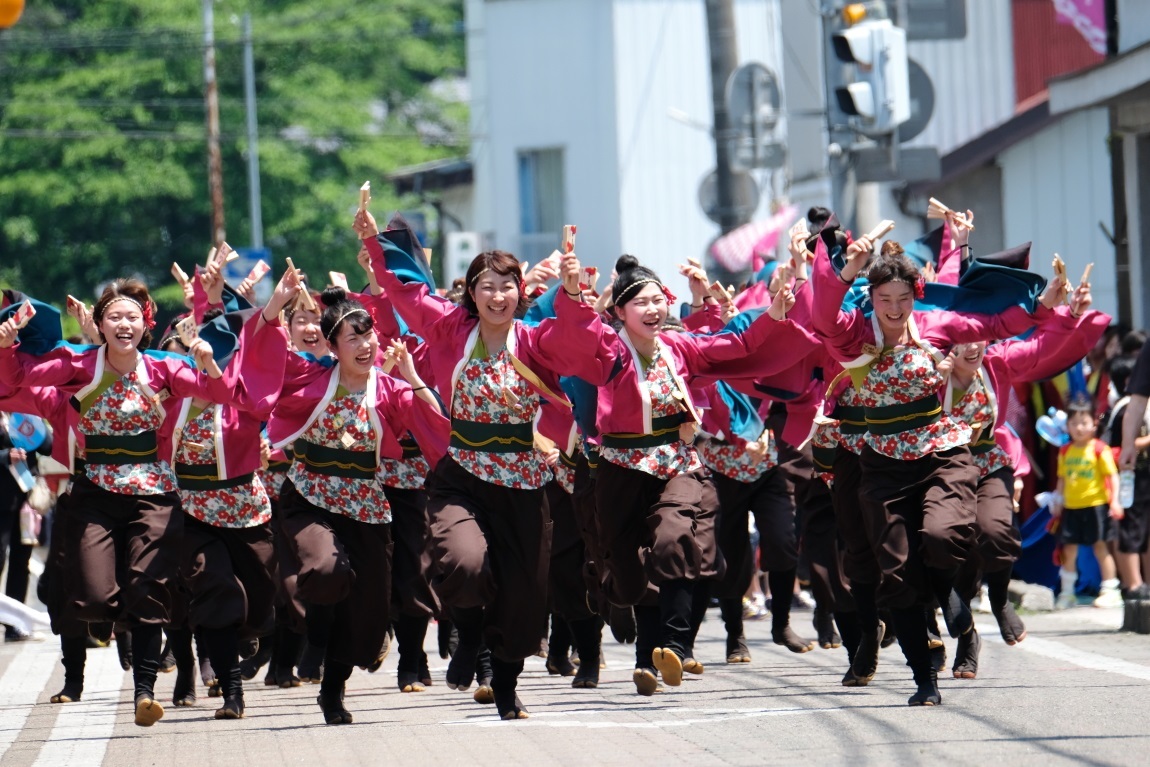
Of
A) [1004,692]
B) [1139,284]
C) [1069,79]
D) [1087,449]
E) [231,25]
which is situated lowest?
[1004,692]

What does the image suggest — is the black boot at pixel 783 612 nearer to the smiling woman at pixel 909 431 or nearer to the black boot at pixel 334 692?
the smiling woman at pixel 909 431

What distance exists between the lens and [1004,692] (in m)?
9.55

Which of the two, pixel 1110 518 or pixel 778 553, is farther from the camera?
pixel 1110 518

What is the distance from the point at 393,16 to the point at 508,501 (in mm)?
40658

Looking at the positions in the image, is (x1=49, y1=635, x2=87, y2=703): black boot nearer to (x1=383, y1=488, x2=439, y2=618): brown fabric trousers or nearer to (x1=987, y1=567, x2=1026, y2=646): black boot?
(x1=383, y1=488, x2=439, y2=618): brown fabric trousers

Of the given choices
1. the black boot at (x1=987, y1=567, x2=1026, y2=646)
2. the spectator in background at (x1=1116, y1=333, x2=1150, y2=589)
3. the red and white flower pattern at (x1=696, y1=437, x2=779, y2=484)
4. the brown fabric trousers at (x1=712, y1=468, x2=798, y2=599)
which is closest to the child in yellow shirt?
the spectator in background at (x1=1116, y1=333, x2=1150, y2=589)

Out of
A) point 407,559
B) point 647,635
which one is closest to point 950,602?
point 647,635

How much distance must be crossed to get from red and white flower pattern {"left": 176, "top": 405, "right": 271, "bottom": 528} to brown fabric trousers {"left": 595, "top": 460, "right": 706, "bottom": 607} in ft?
5.69

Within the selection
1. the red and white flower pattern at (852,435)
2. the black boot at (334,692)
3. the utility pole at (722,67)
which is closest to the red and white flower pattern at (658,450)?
the red and white flower pattern at (852,435)

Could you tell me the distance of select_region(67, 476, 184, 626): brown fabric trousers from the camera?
31.9ft

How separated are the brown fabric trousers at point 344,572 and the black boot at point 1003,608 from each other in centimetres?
314

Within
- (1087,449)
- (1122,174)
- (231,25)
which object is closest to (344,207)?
(231,25)

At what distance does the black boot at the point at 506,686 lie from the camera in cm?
910

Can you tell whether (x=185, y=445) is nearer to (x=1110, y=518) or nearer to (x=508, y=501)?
(x=508, y=501)
